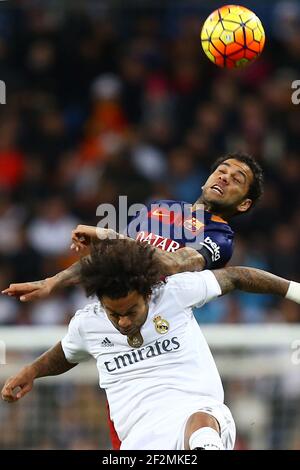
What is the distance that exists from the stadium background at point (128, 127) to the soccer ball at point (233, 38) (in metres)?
3.96

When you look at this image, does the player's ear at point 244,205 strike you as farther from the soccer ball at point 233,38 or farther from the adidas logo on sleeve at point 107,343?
the adidas logo on sleeve at point 107,343

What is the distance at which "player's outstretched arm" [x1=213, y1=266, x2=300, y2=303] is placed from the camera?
648cm

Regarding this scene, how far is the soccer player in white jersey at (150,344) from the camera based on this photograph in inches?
239

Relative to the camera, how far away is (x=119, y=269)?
6.09 meters

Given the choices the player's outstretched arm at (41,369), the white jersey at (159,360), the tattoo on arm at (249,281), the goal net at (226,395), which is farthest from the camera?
the goal net at (226,395)

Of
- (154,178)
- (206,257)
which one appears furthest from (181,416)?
(154,178)

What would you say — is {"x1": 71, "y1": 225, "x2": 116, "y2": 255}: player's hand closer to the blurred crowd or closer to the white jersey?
the white jersey

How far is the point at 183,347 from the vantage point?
20.8 feet

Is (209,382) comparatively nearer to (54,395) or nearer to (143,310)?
(143,310)

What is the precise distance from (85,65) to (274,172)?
261cm

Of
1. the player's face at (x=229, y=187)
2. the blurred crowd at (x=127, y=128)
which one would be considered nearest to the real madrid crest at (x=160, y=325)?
the player's face at (x=229, y=187)

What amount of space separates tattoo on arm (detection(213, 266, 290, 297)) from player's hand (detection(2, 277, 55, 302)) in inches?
38.4

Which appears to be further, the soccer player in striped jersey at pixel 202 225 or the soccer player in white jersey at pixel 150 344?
the soccer player in striped jersey at pixel 202 225

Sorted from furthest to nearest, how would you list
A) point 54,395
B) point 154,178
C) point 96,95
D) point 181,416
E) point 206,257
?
point 96,95, point 154,178, point 54,395, point 206,257, point 181,416
